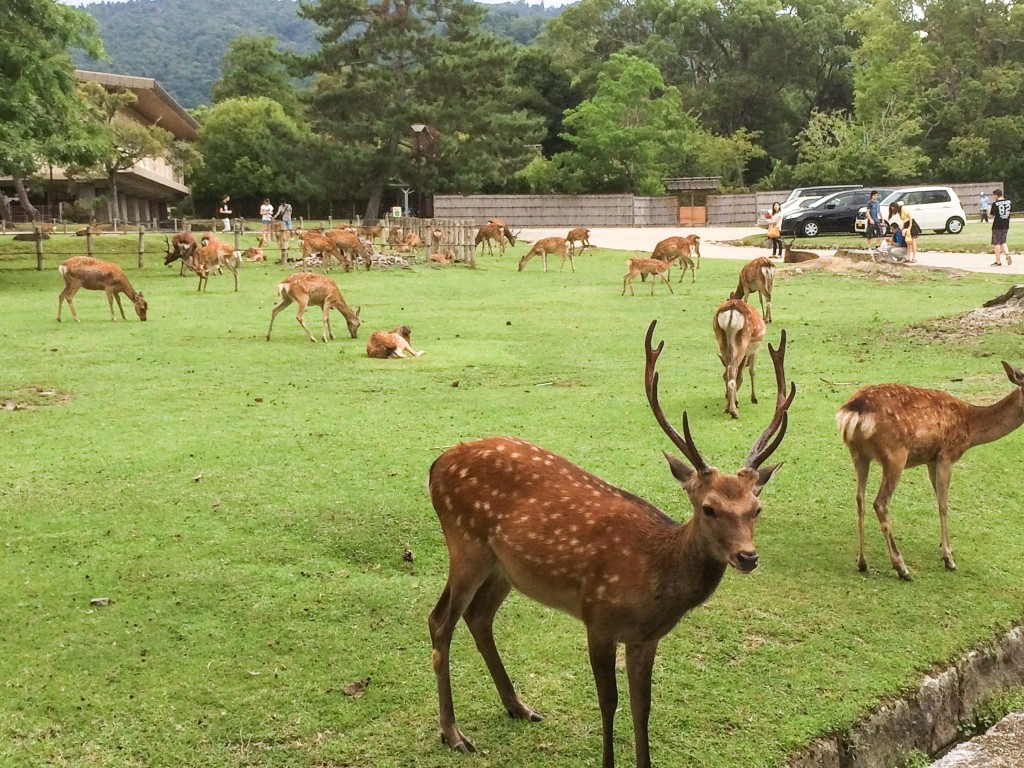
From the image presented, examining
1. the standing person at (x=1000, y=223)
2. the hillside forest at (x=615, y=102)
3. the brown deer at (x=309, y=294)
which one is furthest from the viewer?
the hillside forest at (x=615, y=102)

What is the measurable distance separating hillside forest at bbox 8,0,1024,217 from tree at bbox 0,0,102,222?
18573 millimetres

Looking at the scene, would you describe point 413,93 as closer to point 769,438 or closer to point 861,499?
point 861,499

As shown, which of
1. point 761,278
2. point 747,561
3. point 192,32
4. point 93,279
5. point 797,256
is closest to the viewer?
point 747,561

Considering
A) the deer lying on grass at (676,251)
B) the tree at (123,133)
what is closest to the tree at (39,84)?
the deer lying on grass at (676,251)

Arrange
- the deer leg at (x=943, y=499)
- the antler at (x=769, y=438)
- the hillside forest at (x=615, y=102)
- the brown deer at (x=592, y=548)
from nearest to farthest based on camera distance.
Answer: the brown deer at (x=592, y=548), the antler at (x=769, y=438), the deer leg at (x=943, y=499), the hillside forest at (x=615, y=102)

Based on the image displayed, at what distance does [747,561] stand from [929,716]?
5.49 ft

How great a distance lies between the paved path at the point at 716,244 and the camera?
20556 millimetres

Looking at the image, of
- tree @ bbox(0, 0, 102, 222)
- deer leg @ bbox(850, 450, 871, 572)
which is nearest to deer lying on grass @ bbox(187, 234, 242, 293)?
tree @ bbox(0, 0, 102, 222)

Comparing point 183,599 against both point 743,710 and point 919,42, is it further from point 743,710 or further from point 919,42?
point 919,42

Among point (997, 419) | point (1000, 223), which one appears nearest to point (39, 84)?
point (1000, 223)

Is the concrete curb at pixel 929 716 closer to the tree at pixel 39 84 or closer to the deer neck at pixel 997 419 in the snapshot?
the deer neck at pixel 997 419

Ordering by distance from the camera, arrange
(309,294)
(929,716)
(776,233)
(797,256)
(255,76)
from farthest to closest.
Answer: (255,76), (776,233), (797,256), (309,294), (929,716)

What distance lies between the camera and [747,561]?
10.2ft

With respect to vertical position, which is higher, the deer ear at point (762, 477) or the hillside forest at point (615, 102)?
the hillside forest at point (615, 102)
